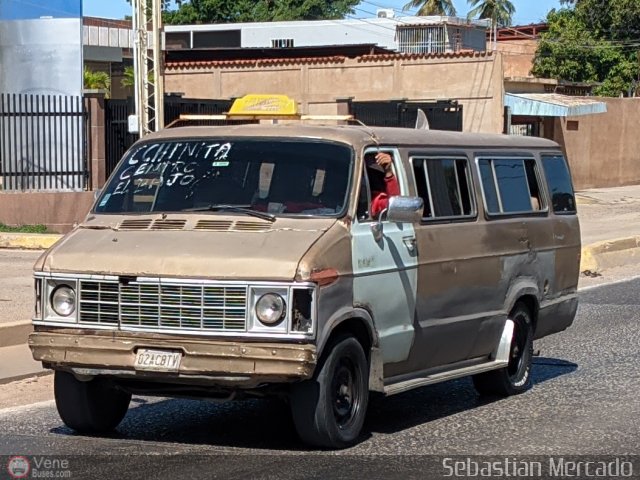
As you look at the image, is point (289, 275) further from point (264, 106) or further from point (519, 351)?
point (519, 351)

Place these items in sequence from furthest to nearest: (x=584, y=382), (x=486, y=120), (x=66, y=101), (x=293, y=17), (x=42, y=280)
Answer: (x=293, y=17)
(x=486, y=120)
(x=66, y=101)
(x=584, y=382)
(x=42, y=280)

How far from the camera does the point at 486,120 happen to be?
113 feet

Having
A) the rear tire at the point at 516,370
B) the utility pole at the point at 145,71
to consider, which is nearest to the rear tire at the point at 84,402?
the rear tire at the point at 516,370

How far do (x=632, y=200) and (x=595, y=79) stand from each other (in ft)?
72.1

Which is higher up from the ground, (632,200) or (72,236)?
(72,236)

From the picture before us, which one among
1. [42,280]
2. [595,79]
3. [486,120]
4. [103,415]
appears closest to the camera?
[42,280]

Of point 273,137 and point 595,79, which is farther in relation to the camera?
point 595,79

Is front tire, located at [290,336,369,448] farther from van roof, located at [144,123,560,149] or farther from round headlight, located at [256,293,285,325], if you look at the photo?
van roof, located at [144,123,560,149]

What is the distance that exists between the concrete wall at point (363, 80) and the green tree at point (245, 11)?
30741mm

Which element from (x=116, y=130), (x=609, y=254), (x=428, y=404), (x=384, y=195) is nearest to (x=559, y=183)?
(x=428, y=404)

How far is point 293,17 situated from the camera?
2815 inches

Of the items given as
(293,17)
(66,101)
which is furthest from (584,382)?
(293,17)

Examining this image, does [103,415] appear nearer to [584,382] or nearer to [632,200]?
[584,382]

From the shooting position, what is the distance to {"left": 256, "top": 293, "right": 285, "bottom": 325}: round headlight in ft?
22.4
